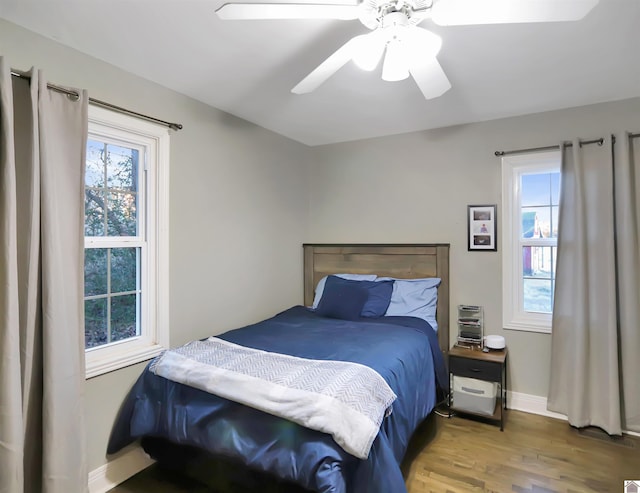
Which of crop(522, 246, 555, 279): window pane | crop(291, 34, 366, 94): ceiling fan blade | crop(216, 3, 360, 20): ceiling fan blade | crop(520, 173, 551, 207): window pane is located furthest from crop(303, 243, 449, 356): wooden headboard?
crop(216, 3, 360, 20): ceiling fan blade

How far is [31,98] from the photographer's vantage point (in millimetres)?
1637

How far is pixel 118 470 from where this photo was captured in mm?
2100

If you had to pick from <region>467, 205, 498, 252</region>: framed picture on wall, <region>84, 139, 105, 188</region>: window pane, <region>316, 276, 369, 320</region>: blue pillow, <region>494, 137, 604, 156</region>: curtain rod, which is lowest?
<region>316, 276, 369, 320</region>: blue pillow

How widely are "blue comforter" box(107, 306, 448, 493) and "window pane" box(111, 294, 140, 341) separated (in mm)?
349

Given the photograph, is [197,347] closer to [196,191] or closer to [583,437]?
[196,191]

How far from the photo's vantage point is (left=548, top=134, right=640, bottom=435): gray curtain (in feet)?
8.00

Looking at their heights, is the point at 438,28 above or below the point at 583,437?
above

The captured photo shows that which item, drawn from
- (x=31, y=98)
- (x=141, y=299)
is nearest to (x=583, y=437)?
(x=141, y=299)

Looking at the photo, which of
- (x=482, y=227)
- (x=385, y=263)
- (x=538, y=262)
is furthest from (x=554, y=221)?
(x=385, y=263)

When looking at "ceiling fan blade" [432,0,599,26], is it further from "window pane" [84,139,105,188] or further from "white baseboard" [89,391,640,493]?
"white baseboard" [89,391,640,493]

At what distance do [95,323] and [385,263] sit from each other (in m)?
2.38

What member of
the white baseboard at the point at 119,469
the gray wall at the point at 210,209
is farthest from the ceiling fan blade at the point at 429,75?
the white baseboard at the point at 119,469

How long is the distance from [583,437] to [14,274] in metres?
3.49

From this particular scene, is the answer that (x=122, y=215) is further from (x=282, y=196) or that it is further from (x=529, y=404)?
(x=529, y=404)
